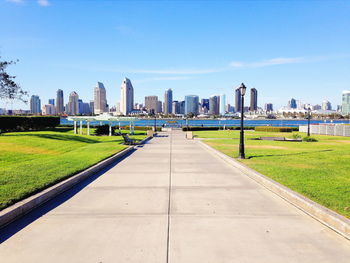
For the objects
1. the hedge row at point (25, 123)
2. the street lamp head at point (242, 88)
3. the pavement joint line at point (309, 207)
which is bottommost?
the pavement joint line at point (309, 207)

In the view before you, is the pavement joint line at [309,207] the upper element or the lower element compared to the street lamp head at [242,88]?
lower

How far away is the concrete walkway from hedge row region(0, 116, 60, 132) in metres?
32.6

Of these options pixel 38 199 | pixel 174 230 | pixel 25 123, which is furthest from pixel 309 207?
pixel 25 123

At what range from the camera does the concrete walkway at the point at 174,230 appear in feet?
14.9

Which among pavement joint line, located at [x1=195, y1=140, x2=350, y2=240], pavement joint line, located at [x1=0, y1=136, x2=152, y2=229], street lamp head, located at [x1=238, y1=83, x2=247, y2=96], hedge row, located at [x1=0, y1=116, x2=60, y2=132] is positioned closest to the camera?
pavement joint line, located at [x1=195, y1=140, x2=350, y2=240]

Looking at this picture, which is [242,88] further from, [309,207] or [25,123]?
[25,123]

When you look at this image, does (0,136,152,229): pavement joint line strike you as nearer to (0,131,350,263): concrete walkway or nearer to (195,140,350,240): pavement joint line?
(0,131,350,263): concrete walkway

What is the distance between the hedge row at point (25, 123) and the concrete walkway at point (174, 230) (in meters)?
32.6

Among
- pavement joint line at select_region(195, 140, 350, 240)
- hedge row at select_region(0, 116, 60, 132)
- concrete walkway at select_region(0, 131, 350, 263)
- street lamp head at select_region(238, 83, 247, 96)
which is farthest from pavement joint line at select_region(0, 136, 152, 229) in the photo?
hedge row at select_region(0, 116, 60, 132)

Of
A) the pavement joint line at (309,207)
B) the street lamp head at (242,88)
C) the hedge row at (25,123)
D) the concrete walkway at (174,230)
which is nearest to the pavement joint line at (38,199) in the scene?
the concrete walkway at (174,230)

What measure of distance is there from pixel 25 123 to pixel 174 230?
1591 inches

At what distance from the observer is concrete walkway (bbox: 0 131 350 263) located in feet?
14.9

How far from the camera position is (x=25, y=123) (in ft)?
130

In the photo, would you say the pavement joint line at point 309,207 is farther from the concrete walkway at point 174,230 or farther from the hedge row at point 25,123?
the hedge row at point 25,123
